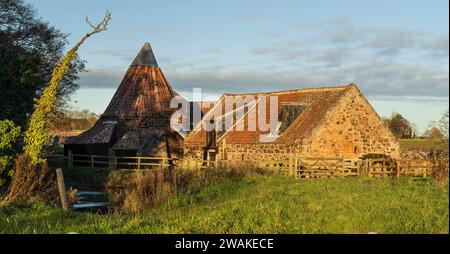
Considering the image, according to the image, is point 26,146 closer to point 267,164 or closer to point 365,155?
point 267,164

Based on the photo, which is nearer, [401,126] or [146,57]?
[146,57]

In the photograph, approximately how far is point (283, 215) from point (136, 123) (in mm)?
27991

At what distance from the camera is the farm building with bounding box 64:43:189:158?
124 ft

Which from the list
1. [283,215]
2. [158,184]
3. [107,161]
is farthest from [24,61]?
[107,161]

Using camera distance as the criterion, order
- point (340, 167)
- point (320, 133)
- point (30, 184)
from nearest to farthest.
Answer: point (30, 184) → point (340, 167) → point (320, 133)

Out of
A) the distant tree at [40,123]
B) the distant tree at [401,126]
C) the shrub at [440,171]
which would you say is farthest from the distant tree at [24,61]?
the distant tree at [401,126]

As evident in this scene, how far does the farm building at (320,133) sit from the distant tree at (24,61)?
11.2 metres

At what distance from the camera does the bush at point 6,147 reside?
671 inches

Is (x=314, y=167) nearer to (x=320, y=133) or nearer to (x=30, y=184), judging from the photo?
(x=320, y=133)

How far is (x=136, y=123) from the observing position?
38.7 m

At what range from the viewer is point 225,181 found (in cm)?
2195

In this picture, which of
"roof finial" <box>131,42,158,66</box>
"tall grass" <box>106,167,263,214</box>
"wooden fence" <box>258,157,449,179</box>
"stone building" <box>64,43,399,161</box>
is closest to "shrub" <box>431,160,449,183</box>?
"wooden fence" <box>258,157,449,179</box>
